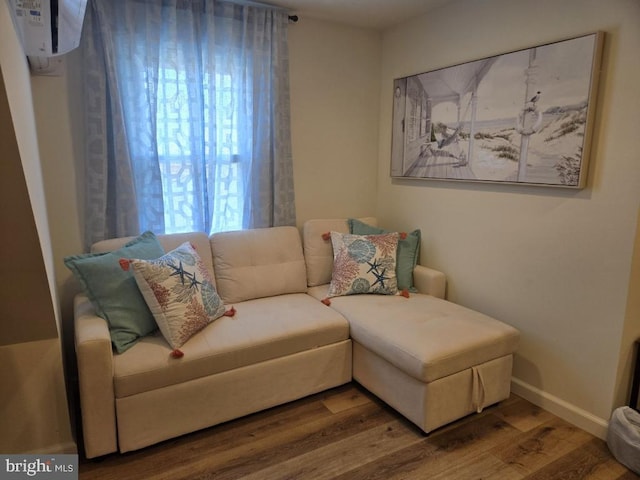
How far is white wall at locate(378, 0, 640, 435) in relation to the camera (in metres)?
1.98

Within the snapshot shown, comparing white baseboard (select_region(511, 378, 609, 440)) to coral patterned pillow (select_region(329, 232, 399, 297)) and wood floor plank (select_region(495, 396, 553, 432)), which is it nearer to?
wood floor plank (select_region(495, 396, 553, 432))

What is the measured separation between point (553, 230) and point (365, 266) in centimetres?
109

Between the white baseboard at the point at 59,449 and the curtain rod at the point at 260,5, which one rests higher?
the curtain rod at the point at 260,5

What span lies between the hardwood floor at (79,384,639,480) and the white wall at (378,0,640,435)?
0.83 ft

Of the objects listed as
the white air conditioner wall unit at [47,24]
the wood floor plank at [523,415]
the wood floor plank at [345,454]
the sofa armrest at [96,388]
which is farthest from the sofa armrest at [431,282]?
the white air conditioner wall unit at [47,24]

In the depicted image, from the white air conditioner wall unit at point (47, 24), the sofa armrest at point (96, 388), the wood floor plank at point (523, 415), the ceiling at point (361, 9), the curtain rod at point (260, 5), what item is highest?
the ceiling at point (361, 9)

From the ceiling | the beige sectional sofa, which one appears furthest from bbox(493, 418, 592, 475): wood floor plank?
the ceiling

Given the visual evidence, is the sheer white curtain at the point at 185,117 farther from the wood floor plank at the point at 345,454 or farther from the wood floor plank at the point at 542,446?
the wood floor plank at the point at 542,446

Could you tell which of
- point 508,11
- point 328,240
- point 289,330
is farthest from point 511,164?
point 289,330

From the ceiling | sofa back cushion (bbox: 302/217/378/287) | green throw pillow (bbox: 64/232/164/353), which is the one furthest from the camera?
sofa back cushion (bbox: 302/217/378/287)

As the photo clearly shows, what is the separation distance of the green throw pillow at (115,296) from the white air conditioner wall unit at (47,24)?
36.2 inches

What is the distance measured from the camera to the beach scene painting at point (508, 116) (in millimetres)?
2078

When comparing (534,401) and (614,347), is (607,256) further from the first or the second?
(534,401)

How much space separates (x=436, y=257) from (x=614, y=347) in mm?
1169
